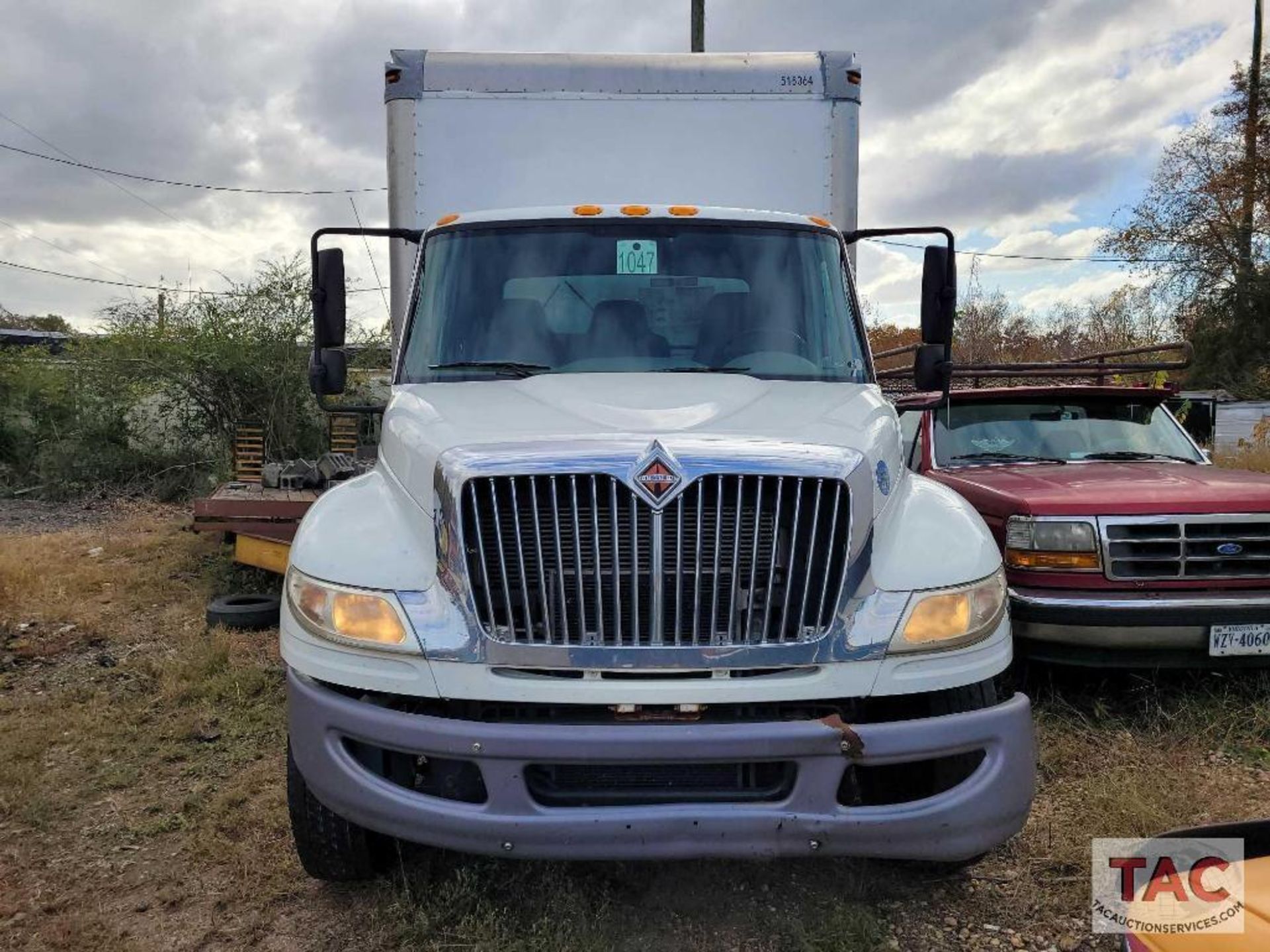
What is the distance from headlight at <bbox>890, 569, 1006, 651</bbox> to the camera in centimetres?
267

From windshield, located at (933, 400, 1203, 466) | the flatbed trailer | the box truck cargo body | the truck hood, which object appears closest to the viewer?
the truck hood

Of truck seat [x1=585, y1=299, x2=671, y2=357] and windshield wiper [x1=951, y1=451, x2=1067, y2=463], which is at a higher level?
truck seat [x1=585, y1=299, x2=671, y2=357]

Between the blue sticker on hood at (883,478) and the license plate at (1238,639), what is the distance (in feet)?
7.86

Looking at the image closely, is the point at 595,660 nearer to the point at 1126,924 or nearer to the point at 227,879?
the point at 1126,924

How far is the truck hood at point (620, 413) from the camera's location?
9.34 ft

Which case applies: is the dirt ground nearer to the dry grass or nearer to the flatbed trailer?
the flatbed trailer

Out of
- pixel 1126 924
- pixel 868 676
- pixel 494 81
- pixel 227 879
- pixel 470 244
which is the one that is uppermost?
pixel 494 81

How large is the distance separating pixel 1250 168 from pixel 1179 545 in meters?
28.1

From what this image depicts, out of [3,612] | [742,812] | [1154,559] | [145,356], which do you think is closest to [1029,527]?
[1154,559]

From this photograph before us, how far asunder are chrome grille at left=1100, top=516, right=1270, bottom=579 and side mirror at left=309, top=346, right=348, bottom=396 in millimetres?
3632

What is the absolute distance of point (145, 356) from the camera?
1332 cm

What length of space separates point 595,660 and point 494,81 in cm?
387

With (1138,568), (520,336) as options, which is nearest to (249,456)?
(520,336)

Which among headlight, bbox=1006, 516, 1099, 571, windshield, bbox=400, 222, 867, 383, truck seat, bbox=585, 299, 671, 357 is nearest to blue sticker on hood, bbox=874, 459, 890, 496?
windshield, bbox=400, 222, 867, 383
